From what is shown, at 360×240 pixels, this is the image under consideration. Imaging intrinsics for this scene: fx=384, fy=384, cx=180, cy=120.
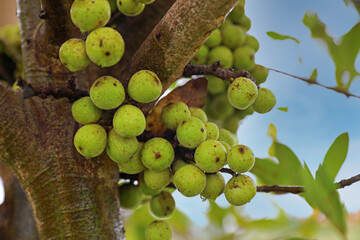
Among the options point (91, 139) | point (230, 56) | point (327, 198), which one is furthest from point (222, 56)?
point (327, 198)

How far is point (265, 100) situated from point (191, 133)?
0.28m

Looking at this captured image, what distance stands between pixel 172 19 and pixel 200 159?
1.02ft

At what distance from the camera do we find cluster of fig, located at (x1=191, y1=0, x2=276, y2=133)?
1.15m

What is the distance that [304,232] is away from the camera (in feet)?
4.87

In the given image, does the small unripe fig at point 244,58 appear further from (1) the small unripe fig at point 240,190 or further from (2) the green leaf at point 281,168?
(1) the small unripe fig at point 240,190

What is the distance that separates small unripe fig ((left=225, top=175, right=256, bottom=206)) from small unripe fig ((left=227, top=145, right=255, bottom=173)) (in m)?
0.03

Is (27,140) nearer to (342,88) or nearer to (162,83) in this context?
(162,83)

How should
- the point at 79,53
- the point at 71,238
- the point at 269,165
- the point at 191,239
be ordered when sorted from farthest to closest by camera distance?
the point at 191,239, the point at 269,165, the point at 71,238, the point at 79,53

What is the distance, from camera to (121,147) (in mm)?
842

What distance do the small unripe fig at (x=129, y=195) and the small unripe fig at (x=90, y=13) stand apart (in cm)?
49

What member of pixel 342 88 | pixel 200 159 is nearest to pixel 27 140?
pixel 200 159

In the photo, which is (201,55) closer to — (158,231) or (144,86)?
(144,86)

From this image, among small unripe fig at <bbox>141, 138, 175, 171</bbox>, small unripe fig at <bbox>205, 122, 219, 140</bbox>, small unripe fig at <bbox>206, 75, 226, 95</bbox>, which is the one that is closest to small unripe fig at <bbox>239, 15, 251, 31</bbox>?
small unripe fig at <bbox>206, 75, 226, 95</bbox>

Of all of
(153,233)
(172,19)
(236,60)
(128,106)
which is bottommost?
(153,233)
